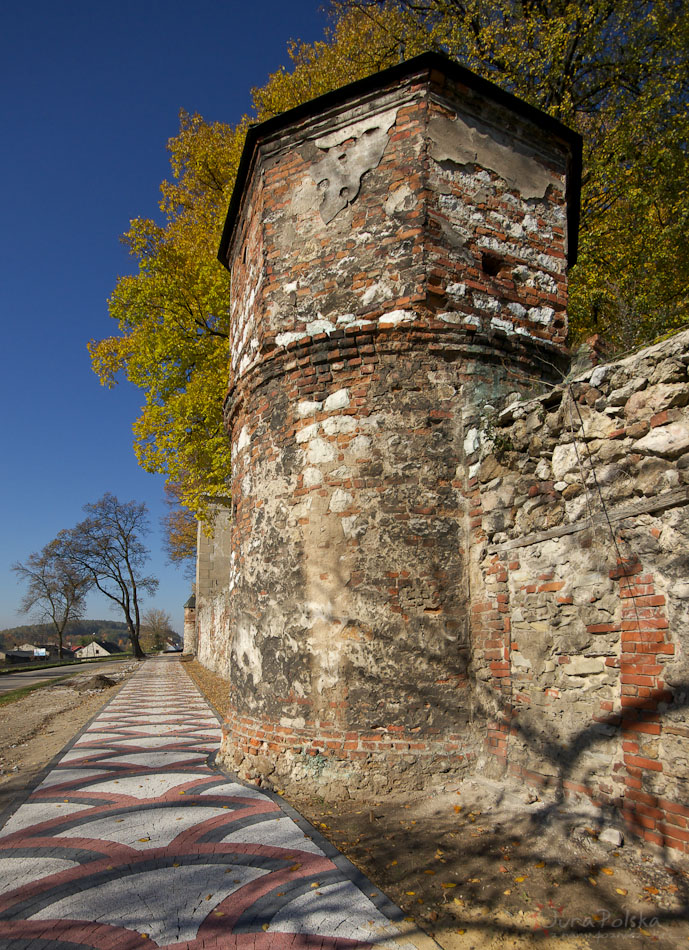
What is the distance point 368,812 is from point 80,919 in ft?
6.90

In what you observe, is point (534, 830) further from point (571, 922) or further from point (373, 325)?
point (373, 325)

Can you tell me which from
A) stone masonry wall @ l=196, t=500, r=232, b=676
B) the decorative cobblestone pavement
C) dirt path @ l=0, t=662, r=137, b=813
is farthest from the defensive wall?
stone masonry wall @ l=196, t=500, r=232, b=676

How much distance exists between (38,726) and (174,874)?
8.37m

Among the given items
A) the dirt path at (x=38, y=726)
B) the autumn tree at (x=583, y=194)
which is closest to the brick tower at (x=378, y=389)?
the dirt path at (x=38, y=726)

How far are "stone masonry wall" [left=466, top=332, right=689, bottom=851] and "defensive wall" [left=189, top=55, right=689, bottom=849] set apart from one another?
15 millimetres

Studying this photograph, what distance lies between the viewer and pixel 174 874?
322 centimetres

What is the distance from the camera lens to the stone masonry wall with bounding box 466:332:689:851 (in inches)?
126

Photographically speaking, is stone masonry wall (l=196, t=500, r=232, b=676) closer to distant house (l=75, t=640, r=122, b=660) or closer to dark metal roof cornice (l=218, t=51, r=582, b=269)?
dark metal roof cornice (l=218, t=51, r=582, b=269)

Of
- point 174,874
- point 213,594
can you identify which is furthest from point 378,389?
point 213,594

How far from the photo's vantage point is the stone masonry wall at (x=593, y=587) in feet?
10.5

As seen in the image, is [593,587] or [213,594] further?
[213,594]

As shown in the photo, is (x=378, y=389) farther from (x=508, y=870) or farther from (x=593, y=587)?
(x=508, y=870)

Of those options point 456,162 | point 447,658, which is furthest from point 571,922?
point 456,162

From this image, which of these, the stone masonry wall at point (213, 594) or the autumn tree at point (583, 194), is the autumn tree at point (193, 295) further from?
the stone masonry wall at point (213, 594)
